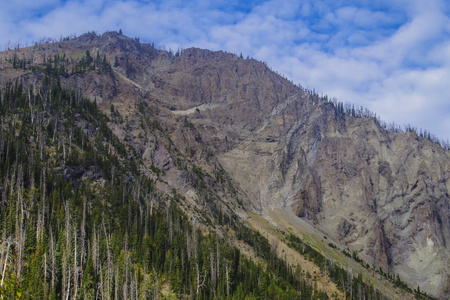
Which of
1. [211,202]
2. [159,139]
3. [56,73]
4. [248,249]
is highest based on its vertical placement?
[56,73]

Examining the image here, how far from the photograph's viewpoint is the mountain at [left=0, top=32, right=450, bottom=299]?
70.3 m

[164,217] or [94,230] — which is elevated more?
[164,217]

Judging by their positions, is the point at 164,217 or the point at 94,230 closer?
the point at 94,230

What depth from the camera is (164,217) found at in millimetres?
106812

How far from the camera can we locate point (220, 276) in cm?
8756

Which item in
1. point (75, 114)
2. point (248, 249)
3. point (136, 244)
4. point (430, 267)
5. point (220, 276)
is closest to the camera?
point (136, 244)

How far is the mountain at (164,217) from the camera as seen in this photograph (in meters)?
70.3

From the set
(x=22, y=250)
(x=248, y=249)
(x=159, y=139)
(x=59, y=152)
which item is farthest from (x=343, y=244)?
(x=22, y=250)

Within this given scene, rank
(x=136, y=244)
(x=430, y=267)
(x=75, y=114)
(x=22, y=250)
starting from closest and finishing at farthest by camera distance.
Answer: (x=22, y=250) < (x=136, y=244) < (x=75, y=114) < (x=430, y=267)

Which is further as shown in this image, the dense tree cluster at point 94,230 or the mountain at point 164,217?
the mountain at point 164,217

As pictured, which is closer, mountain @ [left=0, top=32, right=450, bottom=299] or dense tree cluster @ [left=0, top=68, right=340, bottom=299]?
dense tree cluster @ [left=0, top=68, right=340, bottom=299]

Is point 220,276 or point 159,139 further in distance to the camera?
point 159,139

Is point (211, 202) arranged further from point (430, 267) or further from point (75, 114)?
point (430, 267)

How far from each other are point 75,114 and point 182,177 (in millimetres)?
45542
